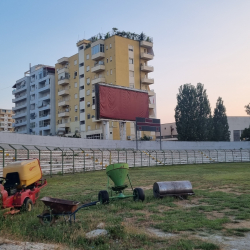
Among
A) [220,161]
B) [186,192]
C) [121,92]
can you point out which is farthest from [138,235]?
[220,161]

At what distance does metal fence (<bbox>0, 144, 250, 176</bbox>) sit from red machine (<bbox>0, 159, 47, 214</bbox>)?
10.3 metres

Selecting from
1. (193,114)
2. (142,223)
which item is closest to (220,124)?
(193,114)

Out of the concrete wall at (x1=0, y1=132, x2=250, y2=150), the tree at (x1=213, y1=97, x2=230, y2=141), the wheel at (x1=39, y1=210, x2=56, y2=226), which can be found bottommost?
the wheel at (x1=39, y1=210, x2=56, y2=226)

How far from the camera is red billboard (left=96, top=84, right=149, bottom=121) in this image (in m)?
38.5

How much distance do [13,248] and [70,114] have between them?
2671 inches

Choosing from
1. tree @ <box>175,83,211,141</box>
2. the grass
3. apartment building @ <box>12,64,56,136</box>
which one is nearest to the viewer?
the grass

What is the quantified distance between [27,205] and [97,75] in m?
57.1

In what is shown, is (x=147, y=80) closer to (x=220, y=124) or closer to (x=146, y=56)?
(x=146, y=56)

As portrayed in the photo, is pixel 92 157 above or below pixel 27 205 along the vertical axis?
above

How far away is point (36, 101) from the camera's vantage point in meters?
84.3

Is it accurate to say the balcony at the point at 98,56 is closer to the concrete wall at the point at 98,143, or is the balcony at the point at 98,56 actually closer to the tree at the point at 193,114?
the tree at the point at 193,114

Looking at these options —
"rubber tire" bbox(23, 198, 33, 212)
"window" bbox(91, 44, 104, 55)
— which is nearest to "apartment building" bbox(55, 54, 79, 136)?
"window" bbox(91, 44, 104, 55)

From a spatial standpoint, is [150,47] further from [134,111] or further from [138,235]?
[138,235]

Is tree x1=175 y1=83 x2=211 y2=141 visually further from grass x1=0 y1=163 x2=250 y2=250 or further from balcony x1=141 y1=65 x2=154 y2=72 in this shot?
grass x1=0 y1=163 x2=250 y2=250
